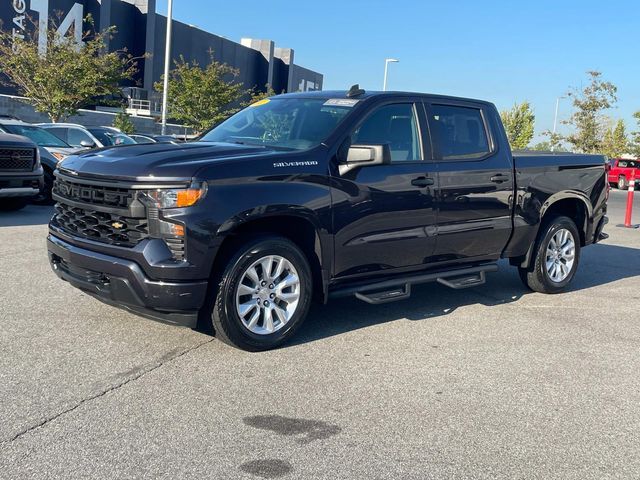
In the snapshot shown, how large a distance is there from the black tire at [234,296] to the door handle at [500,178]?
232cm

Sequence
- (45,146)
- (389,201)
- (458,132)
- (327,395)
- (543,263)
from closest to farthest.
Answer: (327,395)
(389,201)
(458,132)
(543,263)
(45,146)

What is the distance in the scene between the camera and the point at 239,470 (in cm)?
317

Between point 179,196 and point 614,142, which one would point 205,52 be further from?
point 179,196

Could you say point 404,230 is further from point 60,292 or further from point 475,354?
point 60,292

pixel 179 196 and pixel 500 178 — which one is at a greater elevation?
pixel 500 178

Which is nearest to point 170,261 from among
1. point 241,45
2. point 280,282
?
point 280,282

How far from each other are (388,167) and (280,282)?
53.8 inches

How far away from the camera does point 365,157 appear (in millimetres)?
5059

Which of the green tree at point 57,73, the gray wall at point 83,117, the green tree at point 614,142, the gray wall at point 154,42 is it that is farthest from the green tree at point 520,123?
the green tree at point 57,73

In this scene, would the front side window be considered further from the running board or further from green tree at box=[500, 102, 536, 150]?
green tree at box=[500, 102, 536, 150]

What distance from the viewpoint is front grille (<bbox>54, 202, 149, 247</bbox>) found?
178 inches

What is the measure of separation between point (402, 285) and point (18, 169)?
782 cm

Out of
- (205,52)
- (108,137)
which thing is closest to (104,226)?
(108,137)

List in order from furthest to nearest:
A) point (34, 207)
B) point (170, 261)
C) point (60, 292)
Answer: point (34, 207), point (60, 292), point (170, 261)
